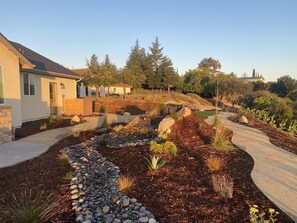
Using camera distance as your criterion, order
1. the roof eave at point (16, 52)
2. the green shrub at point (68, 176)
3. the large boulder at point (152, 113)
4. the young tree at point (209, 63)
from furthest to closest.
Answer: the young tree at point (209, 63) → the large boulder at point (152, 113) → the roof eave at point (16, 52) → the green shrub at point (68, 176)

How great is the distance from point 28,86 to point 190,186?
413 inches

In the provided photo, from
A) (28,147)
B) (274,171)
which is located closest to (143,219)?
(274,171)

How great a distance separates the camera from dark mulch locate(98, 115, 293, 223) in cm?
330

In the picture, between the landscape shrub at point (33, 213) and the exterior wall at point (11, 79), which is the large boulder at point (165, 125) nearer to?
the landscape shrub at point (33, 213)

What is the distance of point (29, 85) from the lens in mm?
11648

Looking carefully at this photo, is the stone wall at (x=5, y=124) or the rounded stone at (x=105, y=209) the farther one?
the stone wall at (x=5, y=124)

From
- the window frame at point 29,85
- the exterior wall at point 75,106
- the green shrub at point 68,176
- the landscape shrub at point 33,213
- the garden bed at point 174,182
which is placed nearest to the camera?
the landscape shrub at point 33,213

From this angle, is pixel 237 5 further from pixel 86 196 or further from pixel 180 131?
pixel 86 196

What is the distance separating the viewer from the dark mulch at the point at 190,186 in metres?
3.30

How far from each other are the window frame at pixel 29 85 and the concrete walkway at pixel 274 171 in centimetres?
1006

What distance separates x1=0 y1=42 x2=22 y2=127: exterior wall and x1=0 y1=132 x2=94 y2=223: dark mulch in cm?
453

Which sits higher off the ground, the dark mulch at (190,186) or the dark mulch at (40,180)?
the dark mulch at (190,186)

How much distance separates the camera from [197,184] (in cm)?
424

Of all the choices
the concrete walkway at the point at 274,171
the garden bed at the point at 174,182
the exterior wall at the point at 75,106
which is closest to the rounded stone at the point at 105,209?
the garden bed at the point at 174,182
